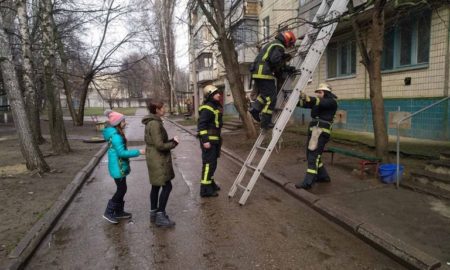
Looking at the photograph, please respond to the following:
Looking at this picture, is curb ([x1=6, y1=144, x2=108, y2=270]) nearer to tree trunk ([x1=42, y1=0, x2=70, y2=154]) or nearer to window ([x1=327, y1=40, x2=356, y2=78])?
tree trunk ([x1=42, y1=0, x2=70, y2=154])

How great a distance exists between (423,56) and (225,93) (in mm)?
22608

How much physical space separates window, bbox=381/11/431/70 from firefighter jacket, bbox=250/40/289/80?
6.65m

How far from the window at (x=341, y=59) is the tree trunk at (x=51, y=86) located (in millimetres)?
11620

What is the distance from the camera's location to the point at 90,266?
3.76 meters

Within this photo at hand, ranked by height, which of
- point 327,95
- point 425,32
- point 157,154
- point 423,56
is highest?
point 425,32

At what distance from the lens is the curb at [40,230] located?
376 cm

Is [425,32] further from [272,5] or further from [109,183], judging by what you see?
[272,5]

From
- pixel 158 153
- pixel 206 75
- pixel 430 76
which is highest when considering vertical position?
pixel 206 75

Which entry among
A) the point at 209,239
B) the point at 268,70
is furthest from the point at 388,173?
the point at 209,239

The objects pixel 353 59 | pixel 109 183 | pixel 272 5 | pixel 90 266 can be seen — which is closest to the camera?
pixel 90 266

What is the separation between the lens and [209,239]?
439cm

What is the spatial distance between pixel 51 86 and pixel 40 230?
25.5ft

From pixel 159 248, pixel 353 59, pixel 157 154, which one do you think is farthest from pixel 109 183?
pixel 353 59

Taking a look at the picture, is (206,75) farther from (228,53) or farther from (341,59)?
(228,53)
